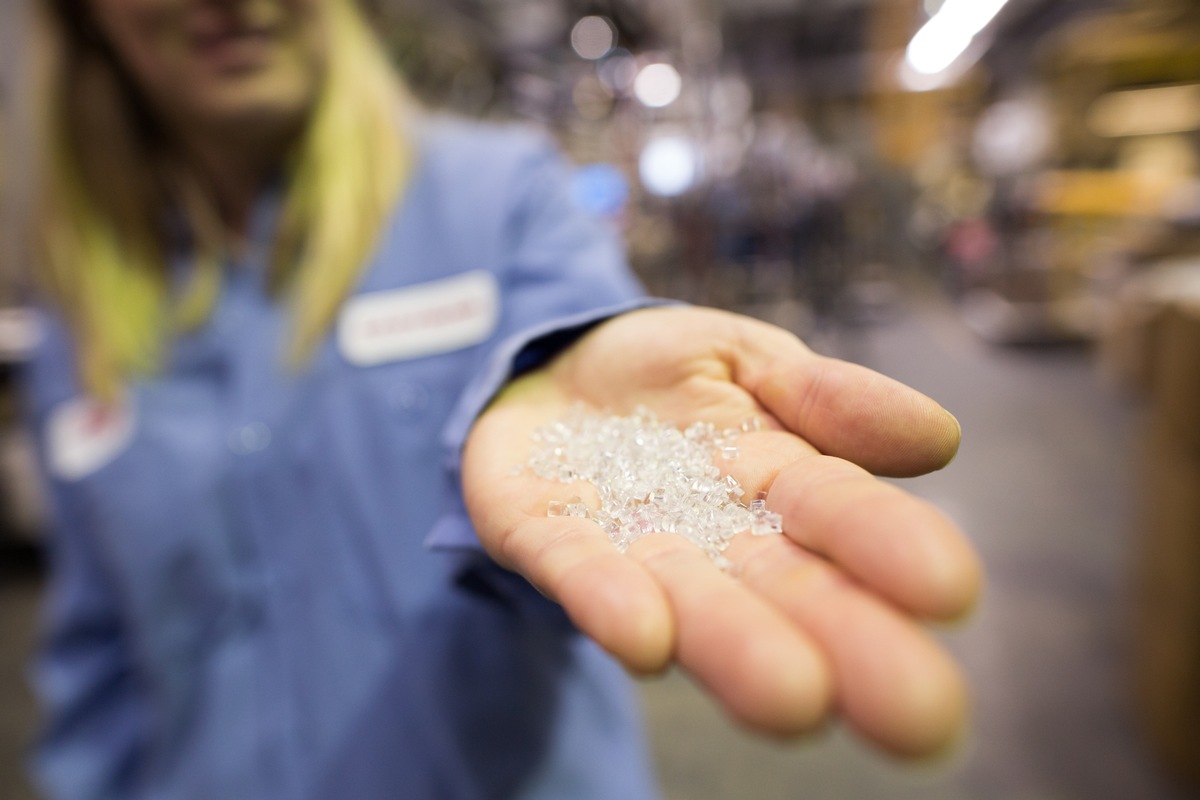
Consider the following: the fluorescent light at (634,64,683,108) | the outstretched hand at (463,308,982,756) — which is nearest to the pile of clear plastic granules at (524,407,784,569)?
the outstretched hand at (463,308,982,756)

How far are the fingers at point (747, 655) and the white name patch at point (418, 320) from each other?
0.51 m

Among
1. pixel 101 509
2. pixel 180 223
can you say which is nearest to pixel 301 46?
pixel 180 223

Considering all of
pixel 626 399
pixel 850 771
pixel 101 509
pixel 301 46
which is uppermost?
pixel 301 46

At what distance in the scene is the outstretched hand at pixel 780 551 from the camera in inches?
11.5

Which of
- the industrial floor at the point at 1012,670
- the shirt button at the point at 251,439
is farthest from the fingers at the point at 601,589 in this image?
the industrial floor at the point at 1012,670

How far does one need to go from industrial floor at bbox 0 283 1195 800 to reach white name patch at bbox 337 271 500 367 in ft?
2.12

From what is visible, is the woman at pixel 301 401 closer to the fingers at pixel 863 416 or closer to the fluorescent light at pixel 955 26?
the fingers at pixel 863 416

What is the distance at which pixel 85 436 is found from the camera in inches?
32.4

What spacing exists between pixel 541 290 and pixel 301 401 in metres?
0.32

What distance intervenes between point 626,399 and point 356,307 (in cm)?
42

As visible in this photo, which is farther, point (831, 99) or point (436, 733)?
point (831, 99)

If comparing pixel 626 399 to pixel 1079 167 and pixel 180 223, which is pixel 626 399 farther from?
pixel 1079 167

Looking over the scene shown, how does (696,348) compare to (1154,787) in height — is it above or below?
above

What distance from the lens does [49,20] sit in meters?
0.83
